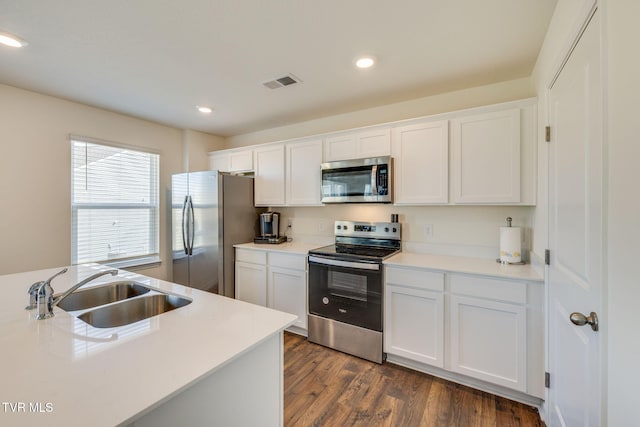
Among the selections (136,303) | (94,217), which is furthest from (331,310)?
(94,217)

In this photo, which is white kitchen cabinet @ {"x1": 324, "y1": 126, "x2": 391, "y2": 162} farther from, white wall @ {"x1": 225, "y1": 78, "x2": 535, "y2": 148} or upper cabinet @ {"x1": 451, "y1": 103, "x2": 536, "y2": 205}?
upper cabinet @ {"x1": 451, "y1": 103, "x2": 536, "y2": 205}

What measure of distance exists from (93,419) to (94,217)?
3238 millimetres

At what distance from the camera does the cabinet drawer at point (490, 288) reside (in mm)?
1828

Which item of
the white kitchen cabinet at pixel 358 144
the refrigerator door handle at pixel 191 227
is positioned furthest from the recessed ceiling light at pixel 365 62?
the refrigerator door handle at pixel 191 227

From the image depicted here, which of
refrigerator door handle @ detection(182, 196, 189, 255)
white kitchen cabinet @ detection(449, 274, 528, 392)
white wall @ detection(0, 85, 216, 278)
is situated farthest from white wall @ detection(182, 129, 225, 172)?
white kitchen cabinet @ detection(449, 274, 528, 392)

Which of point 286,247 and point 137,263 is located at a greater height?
point 286,247

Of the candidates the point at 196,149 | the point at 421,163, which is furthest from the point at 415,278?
the point at 196,149

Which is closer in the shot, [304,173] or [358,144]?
[358,144]

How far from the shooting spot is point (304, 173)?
3195 millimetres

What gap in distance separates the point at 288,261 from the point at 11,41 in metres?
2.64

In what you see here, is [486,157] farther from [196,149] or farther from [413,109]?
[196,149]

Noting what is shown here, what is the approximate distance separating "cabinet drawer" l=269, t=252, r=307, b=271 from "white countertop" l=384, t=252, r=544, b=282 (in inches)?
A: 35.2

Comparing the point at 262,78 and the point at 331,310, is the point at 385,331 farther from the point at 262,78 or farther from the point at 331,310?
the point at 262,78

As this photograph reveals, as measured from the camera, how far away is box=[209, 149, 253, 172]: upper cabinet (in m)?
3.65
